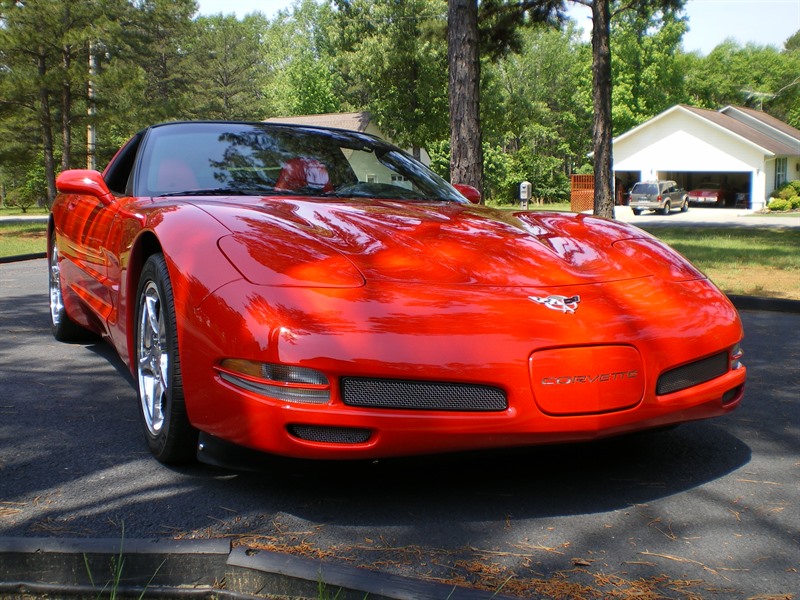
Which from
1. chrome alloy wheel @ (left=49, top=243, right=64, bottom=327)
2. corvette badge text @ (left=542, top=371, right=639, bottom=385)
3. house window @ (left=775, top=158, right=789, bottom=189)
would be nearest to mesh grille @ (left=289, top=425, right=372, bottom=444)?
corvette badge text @ (left=542, top=371, right=639, bottom=385)

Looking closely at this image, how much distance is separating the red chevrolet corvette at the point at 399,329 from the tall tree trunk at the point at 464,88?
244 inches

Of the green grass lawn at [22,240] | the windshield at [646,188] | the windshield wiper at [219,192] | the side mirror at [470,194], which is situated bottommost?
the green grass lawn at [22,240]

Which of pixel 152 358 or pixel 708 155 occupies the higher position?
pixel 708 155

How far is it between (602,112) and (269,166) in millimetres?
14589

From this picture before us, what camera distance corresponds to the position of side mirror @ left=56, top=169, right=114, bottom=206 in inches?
168

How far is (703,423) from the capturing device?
3.89m

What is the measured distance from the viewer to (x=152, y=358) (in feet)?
11.3

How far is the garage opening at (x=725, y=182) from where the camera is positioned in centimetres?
4534

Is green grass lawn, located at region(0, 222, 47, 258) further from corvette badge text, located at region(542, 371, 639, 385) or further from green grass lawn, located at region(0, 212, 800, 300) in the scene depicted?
corvette badge text, located at region(542, 371, 639, 385)

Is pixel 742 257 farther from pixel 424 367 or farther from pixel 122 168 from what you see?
pixel 424 367

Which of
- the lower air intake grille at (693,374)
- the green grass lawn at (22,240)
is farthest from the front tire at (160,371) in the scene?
the green grass lawn at (22,240)

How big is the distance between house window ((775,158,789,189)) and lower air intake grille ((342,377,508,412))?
4770 cm

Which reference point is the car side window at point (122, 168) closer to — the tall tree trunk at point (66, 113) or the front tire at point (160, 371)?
the front tire at point (160, 371)

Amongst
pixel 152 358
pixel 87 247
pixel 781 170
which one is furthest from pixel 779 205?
pixel 152 358
